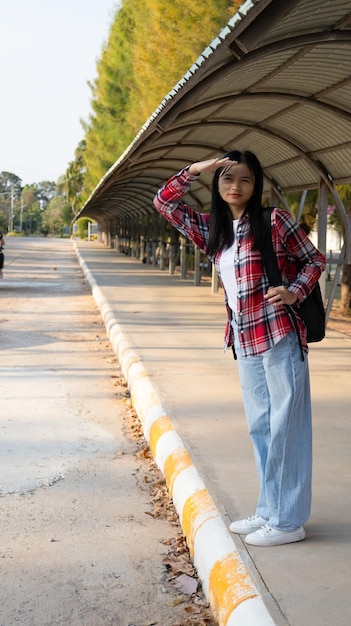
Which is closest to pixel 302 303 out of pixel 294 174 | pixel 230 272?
pixel 230 272

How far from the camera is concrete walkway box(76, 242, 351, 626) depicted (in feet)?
11.2

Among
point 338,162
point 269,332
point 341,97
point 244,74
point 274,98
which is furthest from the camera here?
point 338,162

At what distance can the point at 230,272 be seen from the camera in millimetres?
3900

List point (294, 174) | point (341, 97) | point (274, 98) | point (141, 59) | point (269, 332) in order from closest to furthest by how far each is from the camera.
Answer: point (269, 332)
point (341, 97)
point (274, 98)
point (294, 174)
point (141, 59)

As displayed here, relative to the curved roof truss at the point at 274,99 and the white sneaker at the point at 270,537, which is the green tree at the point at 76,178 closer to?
the curved roof truss at the point at 274,99

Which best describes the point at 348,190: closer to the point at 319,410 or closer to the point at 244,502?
the point at 319,410

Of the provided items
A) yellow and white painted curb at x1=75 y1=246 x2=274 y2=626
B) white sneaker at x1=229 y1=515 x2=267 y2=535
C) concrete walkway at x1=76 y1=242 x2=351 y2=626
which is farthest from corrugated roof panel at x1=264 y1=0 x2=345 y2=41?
white sneaker at x1=229 y1=515 x2=267 y2=535

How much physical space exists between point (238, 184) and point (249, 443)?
7.98ft

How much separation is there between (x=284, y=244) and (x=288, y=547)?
130 centimetres

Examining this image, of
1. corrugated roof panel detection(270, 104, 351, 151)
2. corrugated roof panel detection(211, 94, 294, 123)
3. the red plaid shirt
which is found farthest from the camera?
corrugated roof panel detection(270, 104, 351, 151)

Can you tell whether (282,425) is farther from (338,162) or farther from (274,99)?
(338,162)

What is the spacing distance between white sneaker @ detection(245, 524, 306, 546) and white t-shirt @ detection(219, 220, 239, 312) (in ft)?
3.15

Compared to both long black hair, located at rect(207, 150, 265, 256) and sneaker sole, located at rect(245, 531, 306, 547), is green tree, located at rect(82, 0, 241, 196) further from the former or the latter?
sneaker sole, located at rect(245, 531, 306, 547)

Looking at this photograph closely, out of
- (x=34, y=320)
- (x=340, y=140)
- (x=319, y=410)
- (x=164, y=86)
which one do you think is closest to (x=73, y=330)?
(x=34, y=320)
